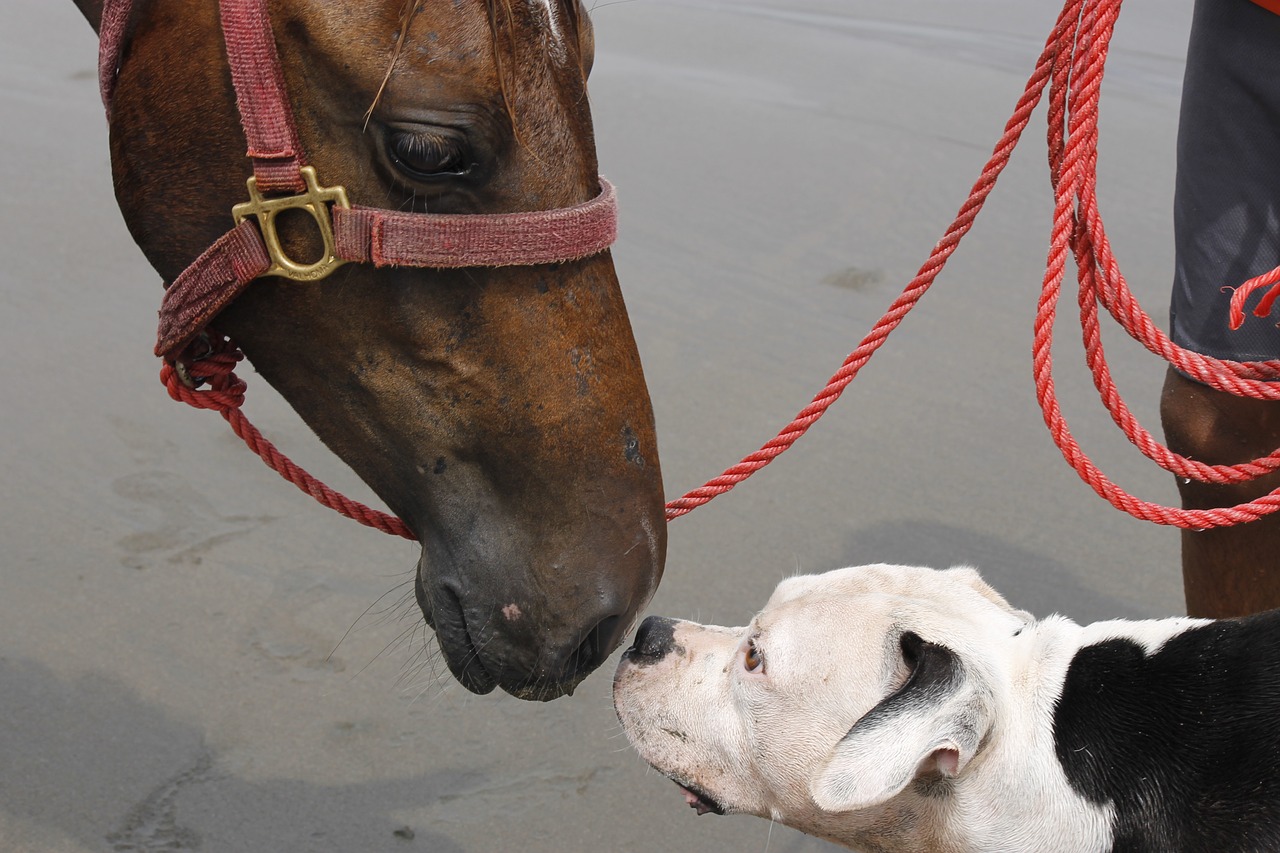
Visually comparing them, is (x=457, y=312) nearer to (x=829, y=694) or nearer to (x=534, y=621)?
(x=534, y=621)

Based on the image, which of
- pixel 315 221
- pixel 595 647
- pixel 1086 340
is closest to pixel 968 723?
pixel 595 647

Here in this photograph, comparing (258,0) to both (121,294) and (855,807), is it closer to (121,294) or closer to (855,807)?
(855,807)

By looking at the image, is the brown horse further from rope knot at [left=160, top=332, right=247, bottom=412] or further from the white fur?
the white fur

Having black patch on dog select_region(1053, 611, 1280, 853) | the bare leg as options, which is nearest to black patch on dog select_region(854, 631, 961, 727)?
black patch on dog select_region(1053, 611, 1280, 853)

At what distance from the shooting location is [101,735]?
11.1 ft

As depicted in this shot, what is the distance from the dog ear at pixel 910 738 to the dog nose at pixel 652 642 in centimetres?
51

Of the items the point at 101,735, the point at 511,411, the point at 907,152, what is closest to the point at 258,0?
the point at 511,411

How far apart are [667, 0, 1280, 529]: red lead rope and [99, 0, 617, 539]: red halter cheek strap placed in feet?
2.45

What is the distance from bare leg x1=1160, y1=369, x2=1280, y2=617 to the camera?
8.10 ft

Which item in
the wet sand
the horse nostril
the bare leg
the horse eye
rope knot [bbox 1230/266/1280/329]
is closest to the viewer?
the horse eye

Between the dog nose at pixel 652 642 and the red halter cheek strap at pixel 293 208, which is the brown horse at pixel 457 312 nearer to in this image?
the red halter cheek strap at pixel 293 208

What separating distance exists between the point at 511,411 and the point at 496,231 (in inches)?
10.8

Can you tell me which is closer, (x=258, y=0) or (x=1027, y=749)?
(x=258, y=0)

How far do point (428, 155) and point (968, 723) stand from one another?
1138 millimetres
